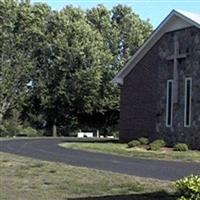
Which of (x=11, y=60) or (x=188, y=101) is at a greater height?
(x=11, y=60)

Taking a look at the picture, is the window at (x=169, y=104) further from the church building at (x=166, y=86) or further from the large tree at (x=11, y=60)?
the large tree at (x=11, y=60)

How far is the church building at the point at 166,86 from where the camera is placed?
3506 cm

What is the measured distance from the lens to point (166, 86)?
37.5 metres

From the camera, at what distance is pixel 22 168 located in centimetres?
1775

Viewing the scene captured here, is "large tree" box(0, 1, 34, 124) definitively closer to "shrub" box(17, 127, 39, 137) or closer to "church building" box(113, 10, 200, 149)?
"shrub" box(17, 127, 39, 137)

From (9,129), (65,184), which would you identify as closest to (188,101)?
(65,184)

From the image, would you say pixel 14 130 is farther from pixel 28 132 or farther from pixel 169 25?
pixel 169 25

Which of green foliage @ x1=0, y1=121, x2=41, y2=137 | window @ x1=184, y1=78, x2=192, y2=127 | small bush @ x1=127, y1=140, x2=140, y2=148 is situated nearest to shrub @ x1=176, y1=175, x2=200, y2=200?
small bush @ x1=127, y1=140, x2=140, y2=148

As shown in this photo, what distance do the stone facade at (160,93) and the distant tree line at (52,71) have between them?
865 inches

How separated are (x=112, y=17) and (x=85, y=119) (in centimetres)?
1367

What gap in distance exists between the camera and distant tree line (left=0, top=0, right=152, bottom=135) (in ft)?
209

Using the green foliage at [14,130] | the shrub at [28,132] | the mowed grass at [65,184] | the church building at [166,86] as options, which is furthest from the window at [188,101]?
the shrub at [28,132]

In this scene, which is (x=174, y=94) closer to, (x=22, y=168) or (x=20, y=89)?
(x=22, y=168)

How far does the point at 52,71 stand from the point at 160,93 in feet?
94.8
